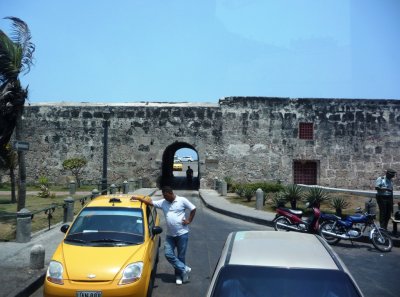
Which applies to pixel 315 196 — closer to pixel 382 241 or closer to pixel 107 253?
pixel 382 241

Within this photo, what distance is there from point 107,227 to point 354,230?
6.47 meters

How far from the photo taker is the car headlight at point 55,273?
571 cm

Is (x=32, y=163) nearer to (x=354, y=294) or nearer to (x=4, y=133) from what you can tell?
(x=4, y=133)

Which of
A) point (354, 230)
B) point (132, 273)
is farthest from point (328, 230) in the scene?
point (132, 273)

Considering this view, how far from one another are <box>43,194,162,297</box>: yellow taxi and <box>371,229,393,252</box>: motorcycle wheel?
222 inches

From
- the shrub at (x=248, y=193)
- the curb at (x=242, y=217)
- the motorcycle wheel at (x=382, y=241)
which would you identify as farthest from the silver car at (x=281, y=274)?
the shrub at (x=248, y=193)

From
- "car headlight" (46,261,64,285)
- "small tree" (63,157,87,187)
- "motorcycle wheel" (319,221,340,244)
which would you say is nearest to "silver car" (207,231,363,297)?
"car headlight" (46,261,64,285)

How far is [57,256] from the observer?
20.4 feet

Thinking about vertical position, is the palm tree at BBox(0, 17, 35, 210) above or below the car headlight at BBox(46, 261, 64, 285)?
above

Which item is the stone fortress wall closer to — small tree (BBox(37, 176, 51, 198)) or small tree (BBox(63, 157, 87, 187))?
small tree (BBox(63, 157, 87, 187))

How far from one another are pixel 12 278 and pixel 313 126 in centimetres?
2133

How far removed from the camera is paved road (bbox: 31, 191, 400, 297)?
281 inches

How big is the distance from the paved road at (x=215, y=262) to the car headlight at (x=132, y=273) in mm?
1024

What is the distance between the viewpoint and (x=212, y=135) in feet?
83.9
